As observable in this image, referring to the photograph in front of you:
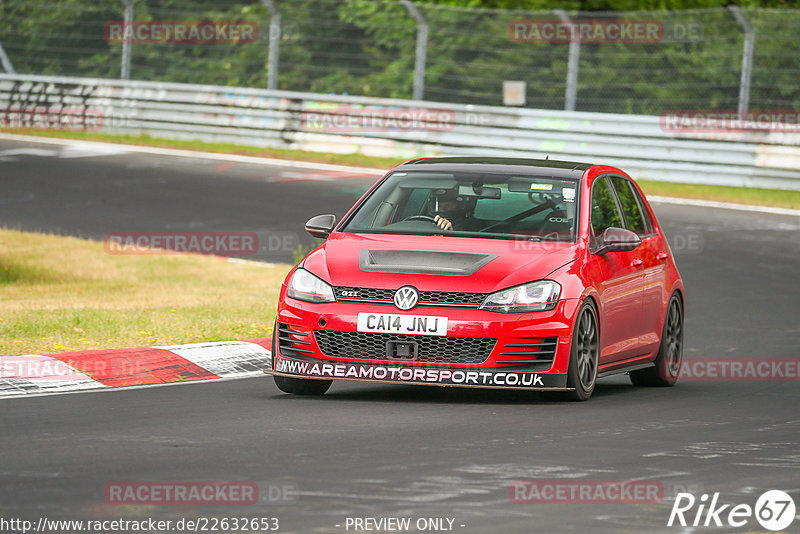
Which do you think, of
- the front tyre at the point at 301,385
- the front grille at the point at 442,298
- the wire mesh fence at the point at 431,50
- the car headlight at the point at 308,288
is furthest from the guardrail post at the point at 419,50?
the front grille at the point at 442,298

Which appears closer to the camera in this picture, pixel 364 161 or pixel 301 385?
pixel 301 385

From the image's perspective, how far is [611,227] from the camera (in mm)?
10102

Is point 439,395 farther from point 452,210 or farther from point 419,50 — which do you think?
point 419,50

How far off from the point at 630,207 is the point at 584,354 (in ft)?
6.32

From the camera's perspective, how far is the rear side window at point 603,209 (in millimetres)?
10023

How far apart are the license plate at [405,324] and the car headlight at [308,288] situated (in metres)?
0.31

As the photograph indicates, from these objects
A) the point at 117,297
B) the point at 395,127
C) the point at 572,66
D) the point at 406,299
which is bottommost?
the point at 117,297

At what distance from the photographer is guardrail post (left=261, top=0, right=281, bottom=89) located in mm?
27422

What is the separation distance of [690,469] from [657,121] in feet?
57.6

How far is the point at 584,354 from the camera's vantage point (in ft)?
30.6

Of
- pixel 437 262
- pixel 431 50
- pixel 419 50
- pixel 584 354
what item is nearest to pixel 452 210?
pixel 437 262

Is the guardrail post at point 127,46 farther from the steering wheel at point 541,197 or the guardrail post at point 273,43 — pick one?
the steering wheel at point 541,197

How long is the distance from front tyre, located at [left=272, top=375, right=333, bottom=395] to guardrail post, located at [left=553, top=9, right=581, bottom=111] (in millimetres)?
15954

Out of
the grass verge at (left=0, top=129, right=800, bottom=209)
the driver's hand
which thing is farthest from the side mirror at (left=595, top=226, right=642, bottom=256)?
the grass verge at (left=0, top=129, right=800, bottom=209)
